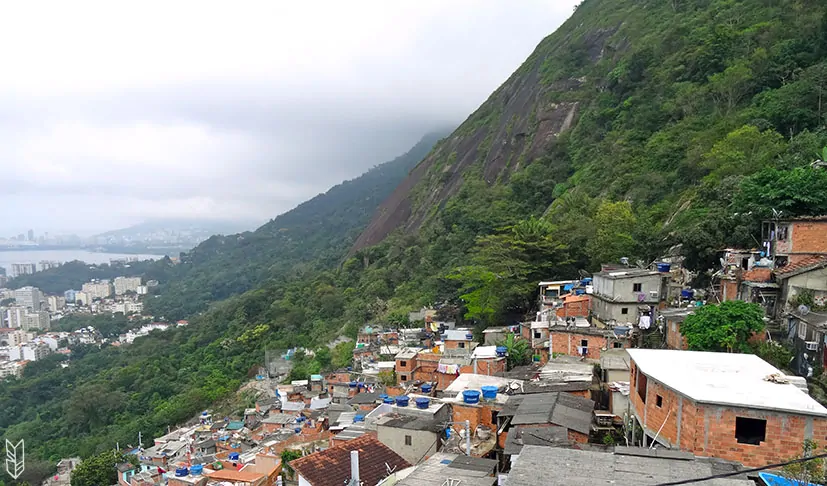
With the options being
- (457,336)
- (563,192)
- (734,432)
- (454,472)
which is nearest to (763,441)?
(734,432)

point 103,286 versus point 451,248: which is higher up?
point 451,248

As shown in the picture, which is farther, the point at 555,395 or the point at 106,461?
the point at 106,461

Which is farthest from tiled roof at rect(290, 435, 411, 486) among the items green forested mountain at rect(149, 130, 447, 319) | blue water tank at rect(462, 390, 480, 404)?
green forested mountain at rect(149, 130, 447, 319)

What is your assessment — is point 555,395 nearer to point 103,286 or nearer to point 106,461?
point 106,461

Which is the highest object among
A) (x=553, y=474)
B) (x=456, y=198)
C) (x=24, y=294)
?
(x=456, y=198)

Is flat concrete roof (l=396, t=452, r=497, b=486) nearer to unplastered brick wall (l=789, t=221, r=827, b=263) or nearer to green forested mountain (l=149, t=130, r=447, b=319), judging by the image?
unplastered brick wall (l=789, t=221, r=827, b=263)

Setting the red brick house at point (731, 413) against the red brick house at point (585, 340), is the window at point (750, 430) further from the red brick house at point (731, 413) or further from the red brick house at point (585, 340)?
the red brick house at point (585, 340)

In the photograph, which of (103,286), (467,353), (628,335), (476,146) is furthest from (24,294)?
(628,335)
